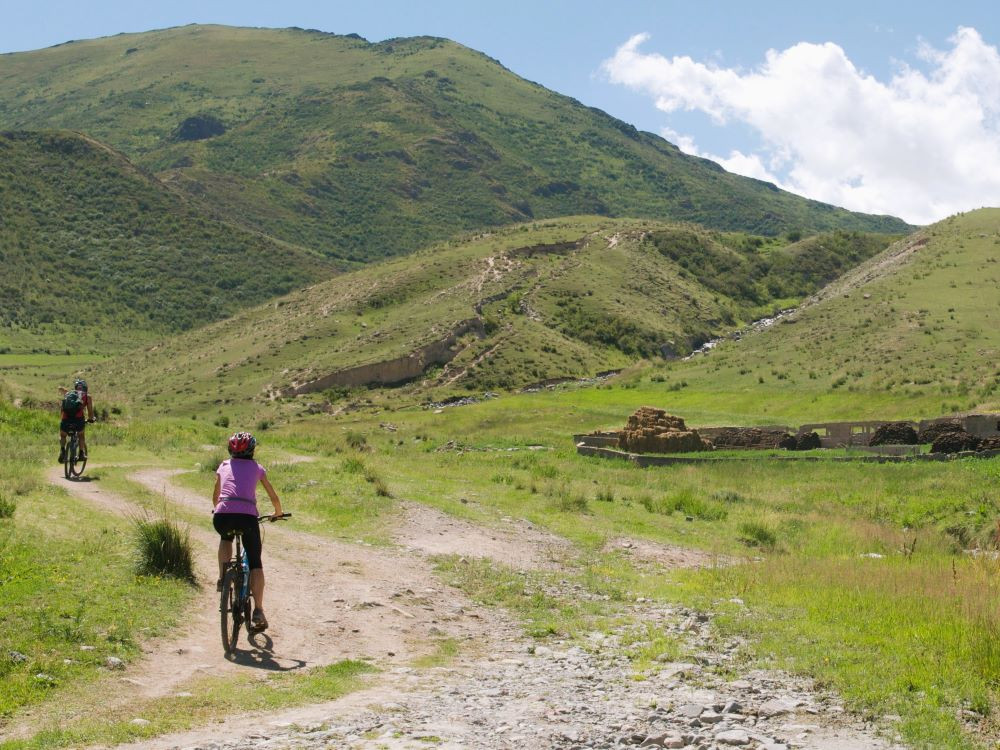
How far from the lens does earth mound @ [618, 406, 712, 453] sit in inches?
1265

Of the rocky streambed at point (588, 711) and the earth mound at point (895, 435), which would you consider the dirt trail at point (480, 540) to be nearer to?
the rocky streambed at point (588, 711)

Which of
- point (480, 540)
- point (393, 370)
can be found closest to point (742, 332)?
point (393, 370)

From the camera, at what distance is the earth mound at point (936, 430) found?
28.7 m

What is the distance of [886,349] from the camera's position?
56.0 metres

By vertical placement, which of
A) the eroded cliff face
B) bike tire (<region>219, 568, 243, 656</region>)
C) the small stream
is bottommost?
bike tire (<region>219, 568, 243, 656</region>)

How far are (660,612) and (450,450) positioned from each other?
85.3 feet

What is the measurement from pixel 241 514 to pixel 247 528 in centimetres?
15

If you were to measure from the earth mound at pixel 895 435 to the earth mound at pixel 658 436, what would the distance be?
511cm

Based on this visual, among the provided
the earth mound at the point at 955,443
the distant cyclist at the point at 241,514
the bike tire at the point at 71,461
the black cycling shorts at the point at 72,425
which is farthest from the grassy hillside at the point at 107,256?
the distant cyclist at the point at 241,514

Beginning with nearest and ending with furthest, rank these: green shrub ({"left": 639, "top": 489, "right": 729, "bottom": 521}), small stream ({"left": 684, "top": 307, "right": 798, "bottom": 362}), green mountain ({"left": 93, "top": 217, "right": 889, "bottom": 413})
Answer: green shrub ({"left": 639, "top": 489, "right": 729, "bottom": 521}) → green mountain ({"left": 93, "top": 217, "right": 889, "bottom": 413}) → small stream ({"left": 684, "top": 307, "right": 798, "bottom": 362})

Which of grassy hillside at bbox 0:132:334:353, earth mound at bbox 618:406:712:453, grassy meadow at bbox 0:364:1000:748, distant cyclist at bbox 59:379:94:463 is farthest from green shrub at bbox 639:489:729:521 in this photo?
grassy hillside at bbox 0:132:334:353

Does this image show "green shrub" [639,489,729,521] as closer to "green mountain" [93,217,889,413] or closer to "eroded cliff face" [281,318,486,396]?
"green mountain" [93,217,889,413]

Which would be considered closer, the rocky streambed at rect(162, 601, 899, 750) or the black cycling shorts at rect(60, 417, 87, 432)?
the rocky streambed at rect(162, 601, 899, 750)

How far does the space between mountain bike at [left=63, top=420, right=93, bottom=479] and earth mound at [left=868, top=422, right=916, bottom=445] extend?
21560 millimetres
